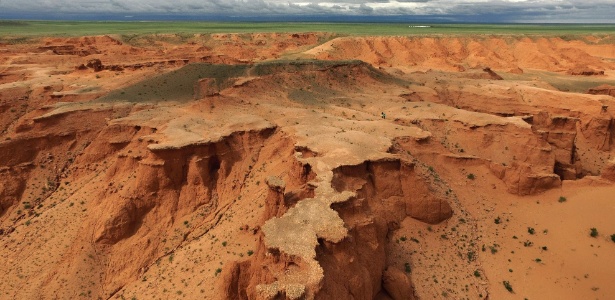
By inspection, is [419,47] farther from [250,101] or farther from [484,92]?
[250,101]

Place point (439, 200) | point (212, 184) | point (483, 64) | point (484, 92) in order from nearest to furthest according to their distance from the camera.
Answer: point (439, 200) < point (212, 184) < point (484, 92) < point (483, 64)

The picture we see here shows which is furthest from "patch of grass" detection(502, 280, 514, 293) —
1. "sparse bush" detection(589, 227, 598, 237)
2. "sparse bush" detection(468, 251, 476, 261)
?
"sparse bush" detection(589, 227, 598, 237)

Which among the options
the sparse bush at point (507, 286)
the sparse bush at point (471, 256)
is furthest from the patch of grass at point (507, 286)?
the sparse bush at point (471, 256)

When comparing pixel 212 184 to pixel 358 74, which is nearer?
pixel 212 184

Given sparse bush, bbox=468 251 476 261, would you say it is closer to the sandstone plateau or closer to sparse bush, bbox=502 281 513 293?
the sandstone plateau

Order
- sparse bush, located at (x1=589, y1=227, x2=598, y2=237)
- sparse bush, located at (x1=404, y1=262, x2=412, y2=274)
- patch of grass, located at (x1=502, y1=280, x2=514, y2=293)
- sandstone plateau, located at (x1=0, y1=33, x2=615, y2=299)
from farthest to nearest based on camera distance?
sparse bush, located at (x1=589, y1=227, x2=598, y2=237) → patch of grass, located at (x1=502, y1=280, x2=514, y2=293) → sparse bush, located at (x1=404, y1=262, x2=412, y2=274) → sandstone plateau, located at (x1=0, y1=33, x2=615, y2=299)

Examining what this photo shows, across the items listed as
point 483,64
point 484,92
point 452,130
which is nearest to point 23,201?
point 452,130

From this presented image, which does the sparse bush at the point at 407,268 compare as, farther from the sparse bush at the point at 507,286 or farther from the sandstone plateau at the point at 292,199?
the sparse bush at the point at 507,286

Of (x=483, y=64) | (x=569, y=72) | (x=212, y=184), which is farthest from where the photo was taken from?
(x=483, y=64)
